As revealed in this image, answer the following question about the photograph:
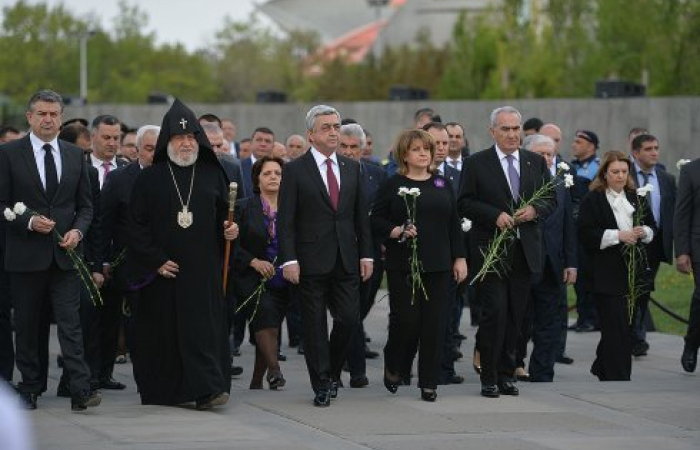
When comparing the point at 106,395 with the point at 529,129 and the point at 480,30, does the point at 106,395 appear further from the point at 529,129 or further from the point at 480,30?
the point at 480,30

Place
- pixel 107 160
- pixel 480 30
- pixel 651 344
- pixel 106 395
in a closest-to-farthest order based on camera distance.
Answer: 1. pixel 106 395
2. pixel 107 160
3. pixel 651 344
4. pixel 480 30

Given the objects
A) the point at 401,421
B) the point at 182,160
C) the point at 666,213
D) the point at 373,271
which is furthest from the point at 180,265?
the point at 666,213

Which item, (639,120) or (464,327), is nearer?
(464,327)

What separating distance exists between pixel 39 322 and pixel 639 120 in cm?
2643

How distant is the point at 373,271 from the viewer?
15836mm

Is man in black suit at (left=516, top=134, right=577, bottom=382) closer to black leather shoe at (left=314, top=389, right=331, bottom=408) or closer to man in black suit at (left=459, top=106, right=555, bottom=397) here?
man in black suit at (left=459, top=106, right=555, bottom=397)

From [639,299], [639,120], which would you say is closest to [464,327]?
[639,299]

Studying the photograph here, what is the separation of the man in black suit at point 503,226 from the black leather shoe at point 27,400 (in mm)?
3363

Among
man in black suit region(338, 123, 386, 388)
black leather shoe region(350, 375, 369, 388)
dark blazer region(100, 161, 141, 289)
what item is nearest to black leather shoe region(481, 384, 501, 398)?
man in black suit region(338, 123, 386, 388)

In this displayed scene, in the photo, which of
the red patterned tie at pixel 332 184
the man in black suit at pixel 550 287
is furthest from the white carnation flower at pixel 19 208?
the man in black suit at pixel 550 287

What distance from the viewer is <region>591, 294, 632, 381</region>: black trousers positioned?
50.9ft

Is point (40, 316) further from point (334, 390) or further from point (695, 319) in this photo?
point (695, 319)

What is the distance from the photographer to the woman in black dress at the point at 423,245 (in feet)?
43.6

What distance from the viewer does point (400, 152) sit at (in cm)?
1340
